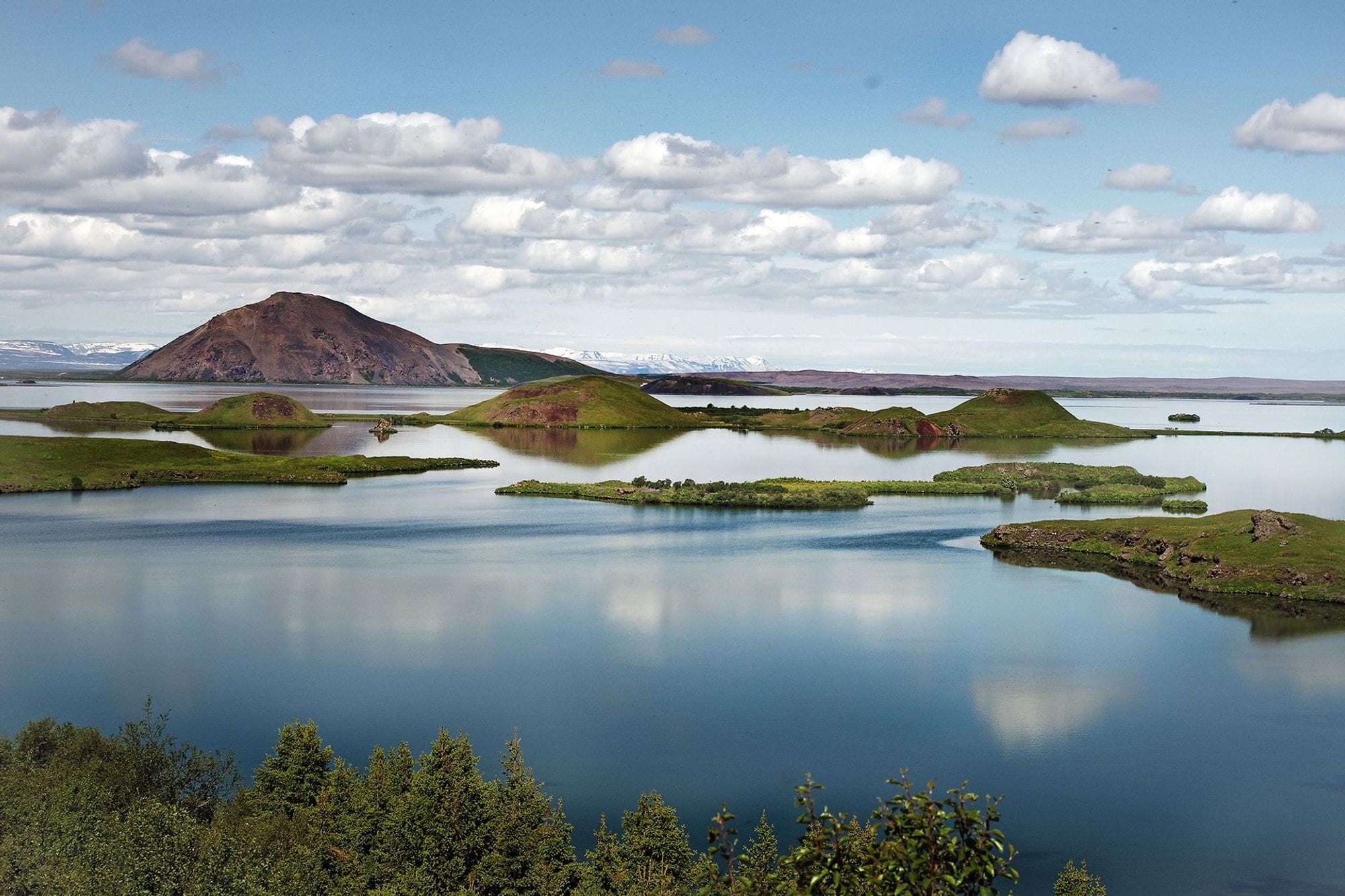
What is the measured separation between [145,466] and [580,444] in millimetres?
67163

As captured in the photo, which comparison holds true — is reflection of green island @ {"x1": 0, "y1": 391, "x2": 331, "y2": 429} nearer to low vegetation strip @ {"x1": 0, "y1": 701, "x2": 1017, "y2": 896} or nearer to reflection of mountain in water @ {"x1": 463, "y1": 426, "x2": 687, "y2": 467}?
reflection of mountain in water @ {"x1": 463, "y1": 426, "x2": 687, "y2": 467}

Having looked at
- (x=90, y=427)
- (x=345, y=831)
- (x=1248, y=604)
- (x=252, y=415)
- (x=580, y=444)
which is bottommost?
(x=345, y=831)

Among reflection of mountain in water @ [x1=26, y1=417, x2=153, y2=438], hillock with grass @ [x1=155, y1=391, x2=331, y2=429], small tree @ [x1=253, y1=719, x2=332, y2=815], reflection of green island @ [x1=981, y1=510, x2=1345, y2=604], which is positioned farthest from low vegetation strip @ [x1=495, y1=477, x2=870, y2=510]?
hillock with grass @ [x1=155, y1=391, x2=331, y2=429]

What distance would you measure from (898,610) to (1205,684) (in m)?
14.9

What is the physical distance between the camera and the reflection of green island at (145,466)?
10356cm

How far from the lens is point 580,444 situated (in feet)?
552

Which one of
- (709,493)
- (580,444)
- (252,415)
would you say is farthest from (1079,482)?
(252,415)

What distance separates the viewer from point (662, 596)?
192 ft

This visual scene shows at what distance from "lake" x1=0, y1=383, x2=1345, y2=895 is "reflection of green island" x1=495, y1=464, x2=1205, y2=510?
13061 mm

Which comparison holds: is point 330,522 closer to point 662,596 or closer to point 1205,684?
point 662,596

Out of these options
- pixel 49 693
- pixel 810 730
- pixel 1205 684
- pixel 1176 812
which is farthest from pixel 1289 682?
pixel 49 693

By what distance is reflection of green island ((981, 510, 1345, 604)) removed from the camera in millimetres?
60000

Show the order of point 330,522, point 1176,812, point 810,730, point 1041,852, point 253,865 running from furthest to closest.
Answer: point 330,522, point 810,730, point 1176,812, point 1041,852, point 253,865

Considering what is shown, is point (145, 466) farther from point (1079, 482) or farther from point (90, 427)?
point (1079, 482)
